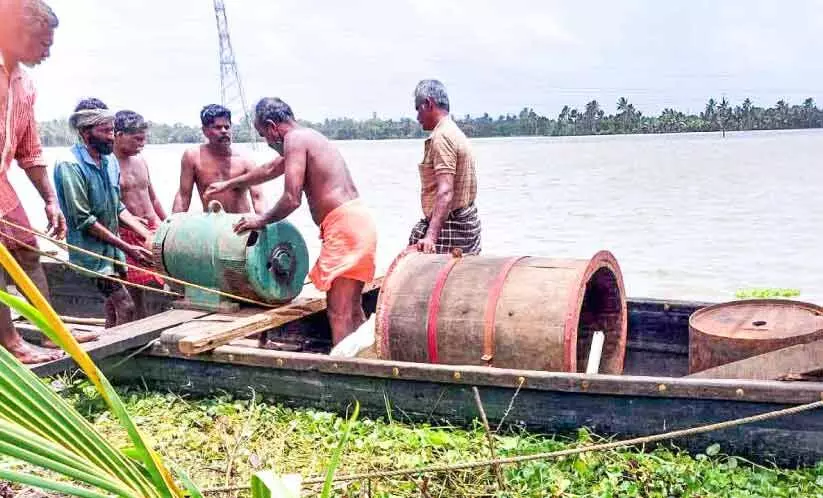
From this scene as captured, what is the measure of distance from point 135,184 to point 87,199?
0.96m

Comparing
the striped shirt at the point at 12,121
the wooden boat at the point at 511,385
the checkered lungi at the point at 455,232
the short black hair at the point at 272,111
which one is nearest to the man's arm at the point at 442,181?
the checkered lungi at the point at 455,232

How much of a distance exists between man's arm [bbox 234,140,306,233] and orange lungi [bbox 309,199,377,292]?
341mm

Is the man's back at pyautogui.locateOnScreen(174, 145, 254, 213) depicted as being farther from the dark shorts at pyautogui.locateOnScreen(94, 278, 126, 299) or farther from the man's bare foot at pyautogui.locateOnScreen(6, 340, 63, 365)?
the man's bare foot at pyautogui.locateOnScreen(6, 340, 63, 365)

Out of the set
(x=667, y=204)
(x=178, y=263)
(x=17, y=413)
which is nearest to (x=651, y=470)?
(x=17, y=413)

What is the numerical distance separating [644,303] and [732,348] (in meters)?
1.27

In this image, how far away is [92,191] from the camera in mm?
5688

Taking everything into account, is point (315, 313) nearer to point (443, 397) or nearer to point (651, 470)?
point (443, 397)

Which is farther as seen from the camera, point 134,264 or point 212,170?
point 212,170

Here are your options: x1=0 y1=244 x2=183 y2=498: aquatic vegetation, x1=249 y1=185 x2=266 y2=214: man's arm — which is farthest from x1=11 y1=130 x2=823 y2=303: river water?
x1=0 y1=244 x2=183 y2=498: aquatic vegetation

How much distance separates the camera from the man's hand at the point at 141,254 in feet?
20.0

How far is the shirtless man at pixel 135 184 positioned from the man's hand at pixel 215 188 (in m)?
0.63

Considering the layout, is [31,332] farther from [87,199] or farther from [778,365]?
[778,365]

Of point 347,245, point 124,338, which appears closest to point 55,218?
point 124,338

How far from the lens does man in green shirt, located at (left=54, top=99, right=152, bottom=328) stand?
5.59 metres
